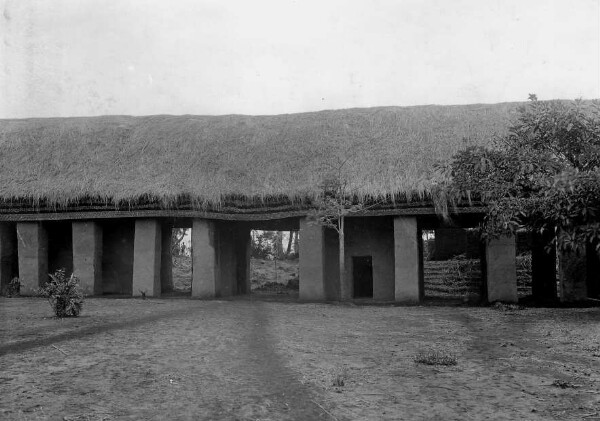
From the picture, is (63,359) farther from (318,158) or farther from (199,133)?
(199,133)

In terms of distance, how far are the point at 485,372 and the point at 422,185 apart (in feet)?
30.5

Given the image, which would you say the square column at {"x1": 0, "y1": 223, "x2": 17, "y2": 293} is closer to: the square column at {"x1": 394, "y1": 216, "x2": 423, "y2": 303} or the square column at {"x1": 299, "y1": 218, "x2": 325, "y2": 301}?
the square column at {"x1": 299, "y1": 218, "x2": 325, "y2": 301}

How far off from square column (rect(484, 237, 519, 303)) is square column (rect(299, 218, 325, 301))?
436 cm

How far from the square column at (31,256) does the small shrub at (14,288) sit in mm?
166

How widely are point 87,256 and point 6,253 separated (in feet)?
8.80

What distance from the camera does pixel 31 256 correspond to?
17.9 m

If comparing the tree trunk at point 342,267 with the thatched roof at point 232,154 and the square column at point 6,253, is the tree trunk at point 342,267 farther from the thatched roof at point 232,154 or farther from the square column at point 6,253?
the square column at point 6,253

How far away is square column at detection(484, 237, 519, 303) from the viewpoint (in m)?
15.5

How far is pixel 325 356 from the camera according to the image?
25.8 feet

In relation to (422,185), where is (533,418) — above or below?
below

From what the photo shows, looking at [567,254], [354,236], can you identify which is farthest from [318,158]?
[567,254]

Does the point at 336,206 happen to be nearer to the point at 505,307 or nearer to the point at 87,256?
the point at 505,307

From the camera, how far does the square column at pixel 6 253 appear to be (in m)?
18.1

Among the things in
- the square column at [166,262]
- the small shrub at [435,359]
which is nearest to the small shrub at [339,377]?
the small shrub at [435,359]
